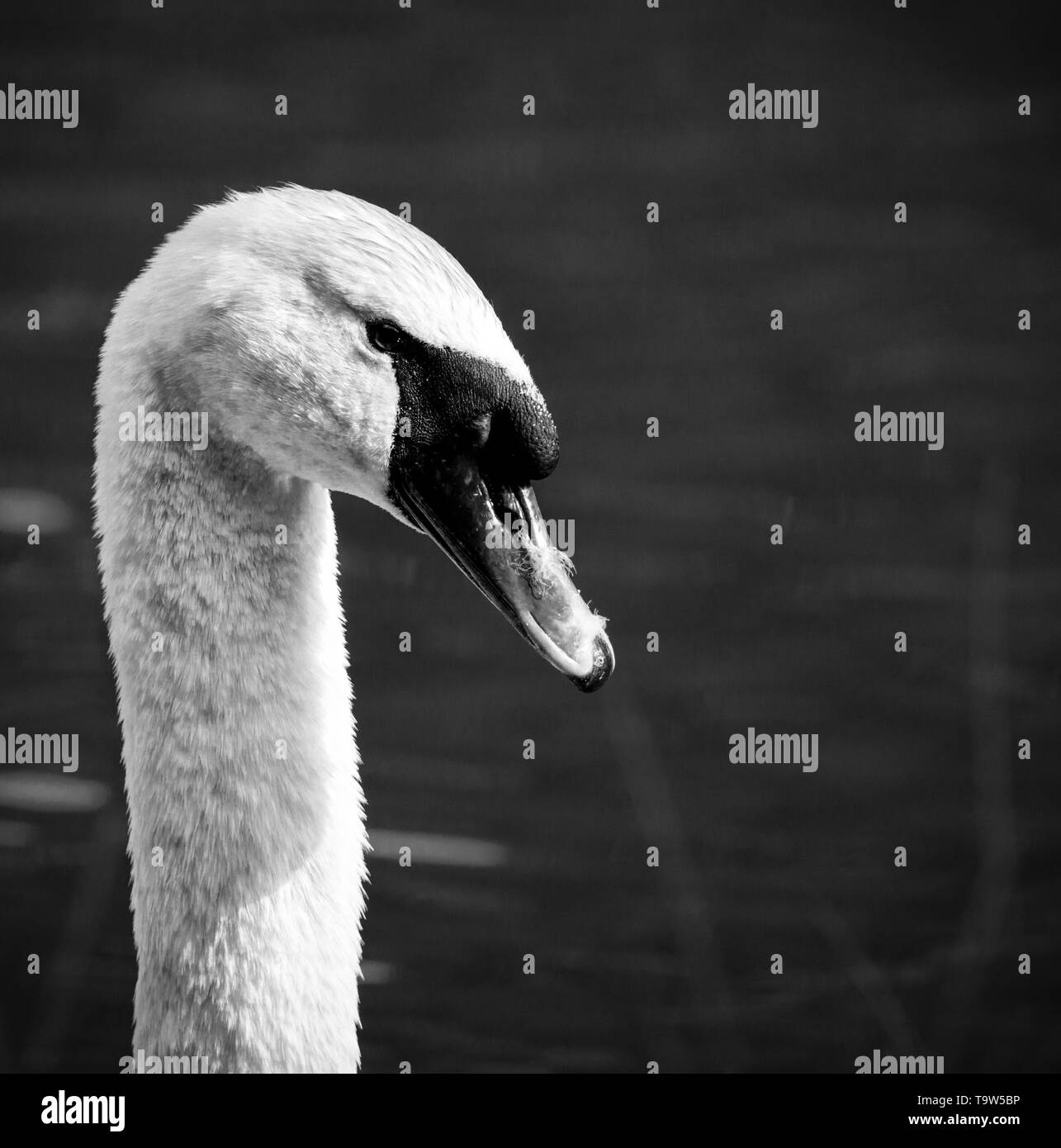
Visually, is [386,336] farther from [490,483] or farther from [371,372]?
[490,483]

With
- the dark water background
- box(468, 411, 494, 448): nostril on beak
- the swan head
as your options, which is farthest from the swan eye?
the dark water background

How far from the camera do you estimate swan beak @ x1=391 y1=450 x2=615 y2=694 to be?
7.03ft

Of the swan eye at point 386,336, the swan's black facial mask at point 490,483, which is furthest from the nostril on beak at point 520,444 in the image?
the swan eye at point 386,336

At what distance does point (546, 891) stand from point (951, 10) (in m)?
2.29

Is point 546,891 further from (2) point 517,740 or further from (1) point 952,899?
(1) point 952,899

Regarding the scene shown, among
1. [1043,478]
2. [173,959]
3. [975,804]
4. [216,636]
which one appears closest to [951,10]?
[1043,478]

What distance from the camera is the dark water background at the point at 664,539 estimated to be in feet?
12.1

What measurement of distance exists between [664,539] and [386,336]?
2148 mm

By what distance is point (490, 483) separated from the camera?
Result: 2170 millimetres

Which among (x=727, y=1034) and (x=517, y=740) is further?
(x=517, y=740)

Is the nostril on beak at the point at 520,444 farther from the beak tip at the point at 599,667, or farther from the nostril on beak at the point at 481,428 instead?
the beak tip at the point at 599,667

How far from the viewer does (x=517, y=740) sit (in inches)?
160

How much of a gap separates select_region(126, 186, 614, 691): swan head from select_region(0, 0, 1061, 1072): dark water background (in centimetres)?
171

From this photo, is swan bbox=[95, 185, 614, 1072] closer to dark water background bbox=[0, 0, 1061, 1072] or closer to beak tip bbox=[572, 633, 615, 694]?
beak tip bbox=[572, 633, 615, 694]
